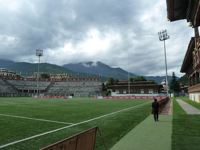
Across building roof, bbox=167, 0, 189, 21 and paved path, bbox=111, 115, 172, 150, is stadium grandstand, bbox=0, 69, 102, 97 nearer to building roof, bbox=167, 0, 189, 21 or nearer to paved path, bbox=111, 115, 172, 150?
paved path, bbox=111, 115, 172, 150

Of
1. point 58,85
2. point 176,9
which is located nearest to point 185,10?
point 176,9

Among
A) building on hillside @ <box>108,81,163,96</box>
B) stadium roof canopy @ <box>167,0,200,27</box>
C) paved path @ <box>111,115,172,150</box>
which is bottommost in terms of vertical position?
paved path @ <box>111,115,172,150</box>

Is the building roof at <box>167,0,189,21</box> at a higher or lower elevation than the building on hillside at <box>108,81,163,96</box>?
lower

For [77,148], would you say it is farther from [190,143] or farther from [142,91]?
[142,91]

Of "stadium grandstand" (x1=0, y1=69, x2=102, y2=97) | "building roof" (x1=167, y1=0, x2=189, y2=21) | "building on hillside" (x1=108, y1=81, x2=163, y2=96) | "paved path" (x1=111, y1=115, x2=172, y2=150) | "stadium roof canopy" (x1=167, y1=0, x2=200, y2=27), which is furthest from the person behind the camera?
"stadium grandstand" (x1=0, y1=69, x2=102, y2=97)

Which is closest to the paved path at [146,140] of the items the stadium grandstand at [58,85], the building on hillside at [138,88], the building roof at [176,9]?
the building roof at [176,9]

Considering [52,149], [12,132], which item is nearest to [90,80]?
[12,132]

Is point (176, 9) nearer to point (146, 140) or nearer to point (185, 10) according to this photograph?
point (185, 10)

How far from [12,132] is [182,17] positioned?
1132cm

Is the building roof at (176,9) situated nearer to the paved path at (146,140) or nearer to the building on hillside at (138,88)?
the paved path at (146,140)

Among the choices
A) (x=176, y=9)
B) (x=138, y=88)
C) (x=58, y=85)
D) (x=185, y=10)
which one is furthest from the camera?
(x=58, y=85)

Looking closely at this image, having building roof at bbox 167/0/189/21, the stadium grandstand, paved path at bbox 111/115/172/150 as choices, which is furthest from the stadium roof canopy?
the stadium grandstand

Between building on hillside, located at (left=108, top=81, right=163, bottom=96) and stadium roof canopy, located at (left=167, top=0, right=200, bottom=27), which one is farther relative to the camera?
building on hillside, located at (left=108, top=81, right=163, bottom=96)

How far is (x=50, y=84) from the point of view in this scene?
172 m
